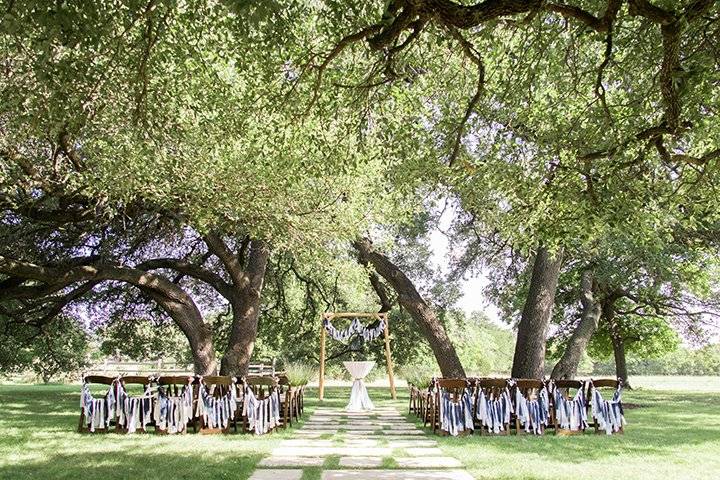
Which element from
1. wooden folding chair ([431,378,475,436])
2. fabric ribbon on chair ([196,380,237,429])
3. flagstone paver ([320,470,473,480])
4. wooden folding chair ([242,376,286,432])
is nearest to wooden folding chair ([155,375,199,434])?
fabric ribbon on chair ([196,380,237,429])

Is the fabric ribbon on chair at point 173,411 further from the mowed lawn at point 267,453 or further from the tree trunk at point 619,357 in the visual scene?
the tree trunk at point 619,357

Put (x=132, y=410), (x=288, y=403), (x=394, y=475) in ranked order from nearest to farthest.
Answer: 1. (x=394, y=475)
2. (x=132, y=410)
3. (x=288, y=403)

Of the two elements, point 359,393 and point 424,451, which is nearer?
point 424,451

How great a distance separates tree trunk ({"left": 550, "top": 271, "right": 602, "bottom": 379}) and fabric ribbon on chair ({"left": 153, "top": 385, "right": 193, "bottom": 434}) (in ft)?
27.5

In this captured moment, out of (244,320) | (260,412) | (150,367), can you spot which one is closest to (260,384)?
(260,412)

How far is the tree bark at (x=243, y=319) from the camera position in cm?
1307

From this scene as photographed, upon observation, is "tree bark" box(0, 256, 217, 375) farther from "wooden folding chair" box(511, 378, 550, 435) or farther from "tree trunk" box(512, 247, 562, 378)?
"wooden folding chair" box(511, 378, 550, 435)

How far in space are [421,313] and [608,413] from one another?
15.4ft

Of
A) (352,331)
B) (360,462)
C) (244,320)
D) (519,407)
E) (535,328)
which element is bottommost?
(360,462)

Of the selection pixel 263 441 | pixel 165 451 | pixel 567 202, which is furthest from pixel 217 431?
pixel 567 202

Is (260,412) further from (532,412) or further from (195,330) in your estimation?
(195,330)

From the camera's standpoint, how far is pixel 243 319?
13.4 meters

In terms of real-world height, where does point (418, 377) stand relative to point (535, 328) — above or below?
below

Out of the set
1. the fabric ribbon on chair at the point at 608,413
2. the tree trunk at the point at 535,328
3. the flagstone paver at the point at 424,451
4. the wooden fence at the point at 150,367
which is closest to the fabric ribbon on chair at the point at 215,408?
the flagstone paver at the point at 424,451
